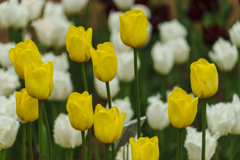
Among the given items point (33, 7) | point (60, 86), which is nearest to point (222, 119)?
point (60, 86)

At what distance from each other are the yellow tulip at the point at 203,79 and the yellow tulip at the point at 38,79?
29 centimetres

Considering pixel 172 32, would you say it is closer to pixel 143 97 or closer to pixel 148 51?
pixel 148 51

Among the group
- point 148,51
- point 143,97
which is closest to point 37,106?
point 143,97

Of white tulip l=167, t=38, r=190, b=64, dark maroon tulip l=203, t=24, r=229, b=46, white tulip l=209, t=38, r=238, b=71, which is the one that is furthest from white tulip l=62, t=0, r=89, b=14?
white tulip l=209, t=38, r=238, b=71

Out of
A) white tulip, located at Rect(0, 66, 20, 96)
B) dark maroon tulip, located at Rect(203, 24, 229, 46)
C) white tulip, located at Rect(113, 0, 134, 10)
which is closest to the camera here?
white tulip, located at Rect(0, 66, 20, 96)

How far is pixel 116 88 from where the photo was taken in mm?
1408

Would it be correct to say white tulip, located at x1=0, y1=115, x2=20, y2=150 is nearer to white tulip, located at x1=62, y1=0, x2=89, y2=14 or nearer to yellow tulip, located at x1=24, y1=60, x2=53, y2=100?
yellow tulip, located at x1=24, y1=60, x2=53, y2=100

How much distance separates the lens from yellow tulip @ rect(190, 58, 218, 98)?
0.70 m

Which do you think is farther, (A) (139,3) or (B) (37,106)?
A: (A) (139,3)

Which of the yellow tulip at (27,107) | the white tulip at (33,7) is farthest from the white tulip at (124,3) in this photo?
the yellow tulip at (27,107)

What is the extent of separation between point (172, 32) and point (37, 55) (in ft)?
4.76

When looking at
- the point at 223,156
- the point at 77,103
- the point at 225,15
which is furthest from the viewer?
the point at 225,15

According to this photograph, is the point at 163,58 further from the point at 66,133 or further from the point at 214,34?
the point at 66,133

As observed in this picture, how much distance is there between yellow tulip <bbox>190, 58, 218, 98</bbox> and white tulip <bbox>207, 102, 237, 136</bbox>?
0.73ft
